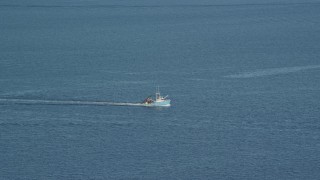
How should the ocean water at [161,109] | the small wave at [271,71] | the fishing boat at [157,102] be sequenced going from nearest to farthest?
the ocean water at [161,109] → the fishing boat at [157,102] → the small wave at [271,71]

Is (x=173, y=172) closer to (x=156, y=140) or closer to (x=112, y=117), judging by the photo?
(x=156, y=140)

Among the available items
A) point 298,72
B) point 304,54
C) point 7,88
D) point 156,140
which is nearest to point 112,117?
point 156,140

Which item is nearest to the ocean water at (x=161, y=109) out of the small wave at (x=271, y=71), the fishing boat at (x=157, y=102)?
the small wave at (x=271, y=71)

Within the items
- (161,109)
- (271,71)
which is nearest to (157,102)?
(161,109)

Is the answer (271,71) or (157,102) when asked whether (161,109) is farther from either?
(271,71)

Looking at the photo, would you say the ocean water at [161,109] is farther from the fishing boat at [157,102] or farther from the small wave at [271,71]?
the fishing boat at [157,102]

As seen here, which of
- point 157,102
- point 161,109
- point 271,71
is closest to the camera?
point 161,109

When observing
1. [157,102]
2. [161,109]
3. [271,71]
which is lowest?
[161,109]

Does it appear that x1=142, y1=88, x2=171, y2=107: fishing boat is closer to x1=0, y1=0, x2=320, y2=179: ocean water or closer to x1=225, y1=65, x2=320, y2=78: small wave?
x1=0, y1=0, x2=320, y2=179: ocean water

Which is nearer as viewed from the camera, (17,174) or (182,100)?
(17,174)
